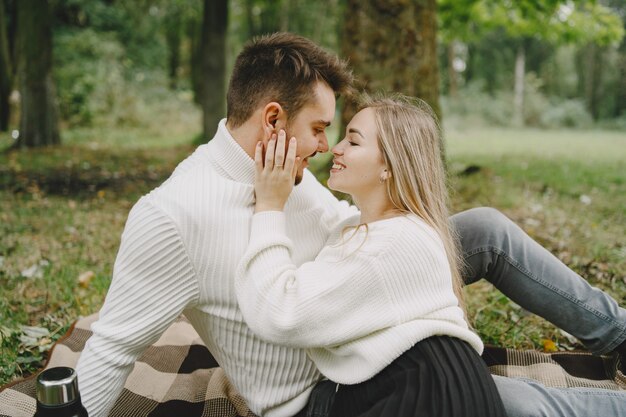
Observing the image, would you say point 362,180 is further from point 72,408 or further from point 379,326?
point 72,408

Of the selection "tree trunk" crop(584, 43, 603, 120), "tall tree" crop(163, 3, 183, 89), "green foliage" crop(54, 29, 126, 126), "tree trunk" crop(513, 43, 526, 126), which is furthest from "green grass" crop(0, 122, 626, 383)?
"tree trunk" crop(584, 43, 603, 120)

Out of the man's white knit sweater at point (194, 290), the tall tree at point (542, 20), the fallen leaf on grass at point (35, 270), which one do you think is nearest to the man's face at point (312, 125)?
the man's white knit sweater at point (194, 290)

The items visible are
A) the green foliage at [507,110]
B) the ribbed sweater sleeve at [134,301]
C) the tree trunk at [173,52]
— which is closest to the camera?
the ribbed sweater sleeve at [134,301]

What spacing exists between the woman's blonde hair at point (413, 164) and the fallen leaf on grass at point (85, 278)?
8.17 ft

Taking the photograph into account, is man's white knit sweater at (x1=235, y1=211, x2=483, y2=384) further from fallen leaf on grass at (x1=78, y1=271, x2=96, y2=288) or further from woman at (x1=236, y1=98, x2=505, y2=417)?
fallen leaf on grass at (x1=78, y1=271, x2=96, y2=288)

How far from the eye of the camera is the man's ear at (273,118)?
212 cm

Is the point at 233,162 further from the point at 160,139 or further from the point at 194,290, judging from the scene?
the point at 160,139

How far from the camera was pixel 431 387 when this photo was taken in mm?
1714

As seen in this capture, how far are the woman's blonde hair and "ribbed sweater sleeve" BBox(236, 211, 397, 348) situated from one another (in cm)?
37

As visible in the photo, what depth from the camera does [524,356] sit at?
2838mm

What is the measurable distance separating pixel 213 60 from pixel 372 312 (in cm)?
963

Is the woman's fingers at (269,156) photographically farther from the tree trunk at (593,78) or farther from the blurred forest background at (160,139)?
the tree trunk at (593,78)

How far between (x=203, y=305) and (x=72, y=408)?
60 cm

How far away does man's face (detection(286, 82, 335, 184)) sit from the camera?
7.13 ft
